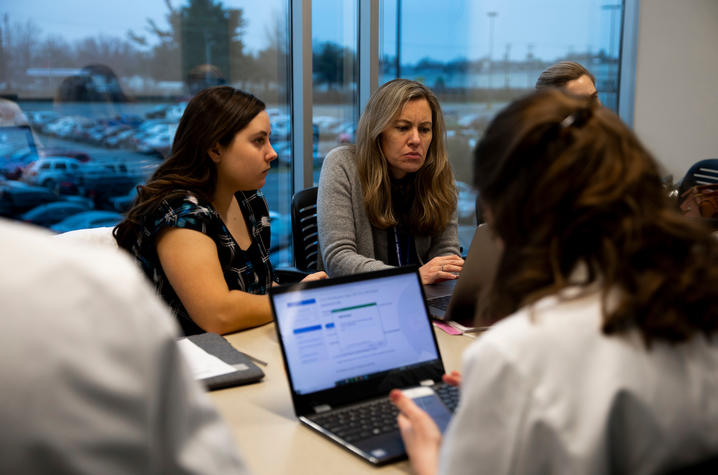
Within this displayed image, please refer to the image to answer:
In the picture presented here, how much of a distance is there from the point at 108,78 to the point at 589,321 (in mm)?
2778

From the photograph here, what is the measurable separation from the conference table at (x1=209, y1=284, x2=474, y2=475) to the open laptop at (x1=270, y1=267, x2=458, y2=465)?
4cm

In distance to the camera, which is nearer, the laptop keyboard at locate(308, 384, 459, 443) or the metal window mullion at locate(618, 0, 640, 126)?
the laptop keyboard at locate(308, 384, 459, 443)

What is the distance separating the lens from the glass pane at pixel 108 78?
2.85 m

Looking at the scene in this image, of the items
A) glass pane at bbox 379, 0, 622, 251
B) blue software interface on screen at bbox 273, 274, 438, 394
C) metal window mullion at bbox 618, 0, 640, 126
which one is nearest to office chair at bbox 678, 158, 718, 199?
glass pane at bbox 379, 0, 622, 251

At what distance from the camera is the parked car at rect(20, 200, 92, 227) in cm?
294

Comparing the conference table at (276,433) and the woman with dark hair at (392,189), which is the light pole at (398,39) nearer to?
the woman with dark hair at (392,189)

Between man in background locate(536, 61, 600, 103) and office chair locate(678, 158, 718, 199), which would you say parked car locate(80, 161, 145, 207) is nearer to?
man in background locate(536, 61, 600, 103)

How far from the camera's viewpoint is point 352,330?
4.35 feet

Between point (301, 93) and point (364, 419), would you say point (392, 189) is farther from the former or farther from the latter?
point (364, 419)

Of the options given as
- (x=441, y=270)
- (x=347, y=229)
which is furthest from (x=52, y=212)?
(x=441, y=270)

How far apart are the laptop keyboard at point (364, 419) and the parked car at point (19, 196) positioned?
2.18 meters

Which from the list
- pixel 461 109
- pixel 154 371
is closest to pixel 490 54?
pixel 461 109

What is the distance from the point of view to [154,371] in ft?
1.74

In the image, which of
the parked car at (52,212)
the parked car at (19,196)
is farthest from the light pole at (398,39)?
the parked car at (19,196)
